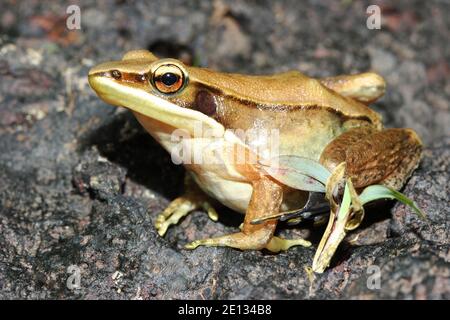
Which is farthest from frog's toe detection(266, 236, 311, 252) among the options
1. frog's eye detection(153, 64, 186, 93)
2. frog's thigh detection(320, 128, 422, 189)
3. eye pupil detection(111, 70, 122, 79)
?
eye pupil detection(111, 70, 122, 79)

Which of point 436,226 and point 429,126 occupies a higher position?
point 429,126

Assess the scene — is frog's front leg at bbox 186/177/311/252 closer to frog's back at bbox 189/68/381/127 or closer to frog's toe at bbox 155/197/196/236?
frog's toe at bbox 155/197/196/236

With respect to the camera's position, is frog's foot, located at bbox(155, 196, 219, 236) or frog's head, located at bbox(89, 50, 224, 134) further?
frog's foot, located at bbox(155, 196, 219, 236)

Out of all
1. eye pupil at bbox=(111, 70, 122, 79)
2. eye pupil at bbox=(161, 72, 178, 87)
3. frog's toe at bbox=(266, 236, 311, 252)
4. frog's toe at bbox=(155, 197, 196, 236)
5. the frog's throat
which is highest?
eye pupil at bbox=(111, 70, 122, 79)

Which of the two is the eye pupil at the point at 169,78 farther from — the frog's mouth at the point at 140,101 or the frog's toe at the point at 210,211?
the frog's toe at the point at 210,211

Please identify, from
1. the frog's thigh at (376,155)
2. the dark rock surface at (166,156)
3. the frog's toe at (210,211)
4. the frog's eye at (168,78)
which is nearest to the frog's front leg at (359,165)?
the frog's thigh at (376,155)

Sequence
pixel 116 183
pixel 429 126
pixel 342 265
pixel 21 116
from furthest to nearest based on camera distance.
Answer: pixel 429 126 → pixel 21 116 → pixel 116 183 → pixel 342 265
